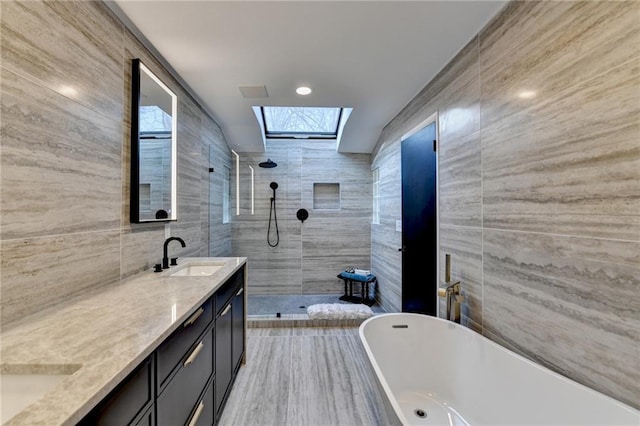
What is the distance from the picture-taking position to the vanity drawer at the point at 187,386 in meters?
1.03

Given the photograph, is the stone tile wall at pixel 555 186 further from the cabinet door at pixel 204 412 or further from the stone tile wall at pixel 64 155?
the stone tile wall at pixel 64 155

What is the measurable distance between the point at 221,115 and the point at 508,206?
9.85 feet

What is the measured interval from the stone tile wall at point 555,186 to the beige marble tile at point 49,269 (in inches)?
87.1

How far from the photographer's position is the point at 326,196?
4.69 m

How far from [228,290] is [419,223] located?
Result: 186 cm

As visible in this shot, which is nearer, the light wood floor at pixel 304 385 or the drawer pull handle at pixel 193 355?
the drawer pull handle at pixel 193 355

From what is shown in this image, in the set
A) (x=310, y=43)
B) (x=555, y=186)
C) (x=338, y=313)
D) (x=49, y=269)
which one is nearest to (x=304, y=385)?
(x=338, y=313)

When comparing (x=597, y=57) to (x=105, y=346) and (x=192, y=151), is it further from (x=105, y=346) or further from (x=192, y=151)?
(x=192, y=151)

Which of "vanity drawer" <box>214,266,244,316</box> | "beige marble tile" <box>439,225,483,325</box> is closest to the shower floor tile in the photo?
"vanity drawer" <box>214,266,244,316</box>

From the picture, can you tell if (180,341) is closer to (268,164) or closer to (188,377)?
(188,377)

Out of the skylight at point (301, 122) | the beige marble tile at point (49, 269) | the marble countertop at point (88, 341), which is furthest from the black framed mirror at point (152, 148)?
the skylight at point (301, 122)

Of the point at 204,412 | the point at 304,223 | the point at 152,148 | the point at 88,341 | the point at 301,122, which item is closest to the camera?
the point at 88,341

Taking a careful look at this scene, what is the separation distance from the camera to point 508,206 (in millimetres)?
1494

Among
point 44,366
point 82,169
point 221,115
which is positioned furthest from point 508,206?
point 221,115
